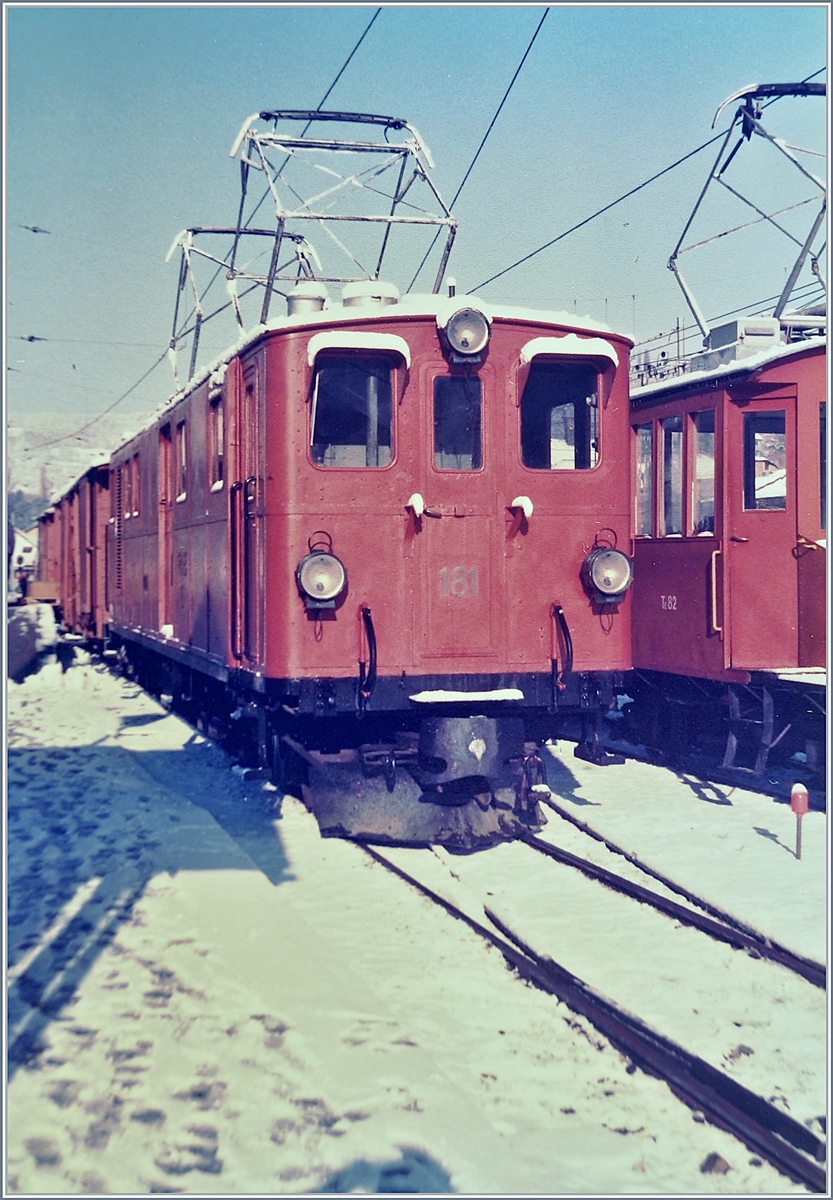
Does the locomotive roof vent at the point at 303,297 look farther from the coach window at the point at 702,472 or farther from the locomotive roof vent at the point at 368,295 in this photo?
the coach window at the point at 702,472

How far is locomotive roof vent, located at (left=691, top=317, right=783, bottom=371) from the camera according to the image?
9.57 meters

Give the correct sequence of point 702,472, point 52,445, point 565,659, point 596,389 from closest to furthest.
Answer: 1. point 565,659
2. point 596,389
3. point 702,472
4. point 52,445

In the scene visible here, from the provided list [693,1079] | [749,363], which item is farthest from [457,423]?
[693,1079]

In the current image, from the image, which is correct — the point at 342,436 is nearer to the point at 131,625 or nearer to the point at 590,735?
the point at 590,735

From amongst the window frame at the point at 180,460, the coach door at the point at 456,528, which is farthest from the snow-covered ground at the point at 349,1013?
the window frame at the point at 180,460

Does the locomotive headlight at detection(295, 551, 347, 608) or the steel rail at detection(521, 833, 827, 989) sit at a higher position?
the locomotive headlight at detection(295, 551, 347, 608)

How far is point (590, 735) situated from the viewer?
7.64 metres

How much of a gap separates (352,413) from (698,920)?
12.4ft

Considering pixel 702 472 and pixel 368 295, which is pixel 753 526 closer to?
pixel 702 472

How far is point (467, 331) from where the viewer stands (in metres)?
7.03

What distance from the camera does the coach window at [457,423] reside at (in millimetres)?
7250

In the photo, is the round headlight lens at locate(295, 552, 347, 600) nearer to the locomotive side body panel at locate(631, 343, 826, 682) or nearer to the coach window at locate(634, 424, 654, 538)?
the locomotive side body panel at locate(631, 343, 826, 682)

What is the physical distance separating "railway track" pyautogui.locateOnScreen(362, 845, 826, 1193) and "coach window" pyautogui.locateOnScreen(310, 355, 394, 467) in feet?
10.7

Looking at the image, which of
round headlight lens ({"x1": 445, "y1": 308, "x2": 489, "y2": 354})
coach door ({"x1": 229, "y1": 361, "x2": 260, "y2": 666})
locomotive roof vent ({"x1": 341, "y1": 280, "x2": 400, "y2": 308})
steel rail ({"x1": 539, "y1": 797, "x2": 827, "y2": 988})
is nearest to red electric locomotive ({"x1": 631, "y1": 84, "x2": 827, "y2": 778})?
steel rail ({"x1": 539, "y1": 797, "x2": 827, "y2": 988})
